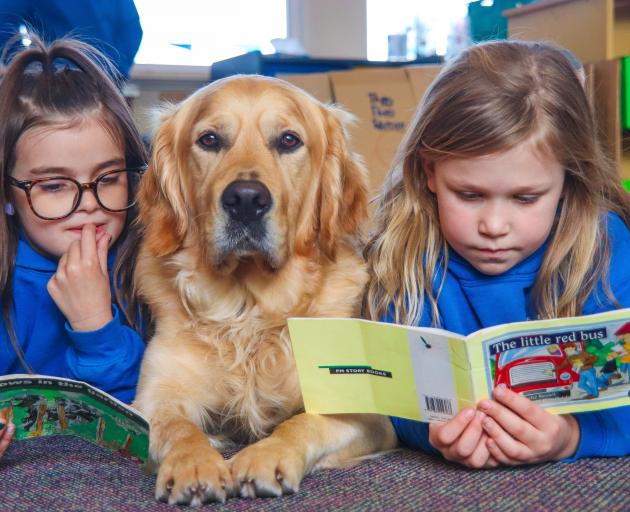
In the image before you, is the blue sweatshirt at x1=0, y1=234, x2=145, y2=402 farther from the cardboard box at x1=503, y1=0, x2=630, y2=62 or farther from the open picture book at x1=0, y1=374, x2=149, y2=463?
the cardboard box at x1=503, y1=0, x2=630, y2=62

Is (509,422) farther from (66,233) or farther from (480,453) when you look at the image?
(66,233)

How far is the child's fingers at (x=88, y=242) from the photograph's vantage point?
188 centimetres

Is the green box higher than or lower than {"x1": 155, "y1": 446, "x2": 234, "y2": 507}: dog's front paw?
higher

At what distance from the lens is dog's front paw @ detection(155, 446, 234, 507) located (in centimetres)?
129

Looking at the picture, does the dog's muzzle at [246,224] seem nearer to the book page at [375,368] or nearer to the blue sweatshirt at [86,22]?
the book page at [375,368]

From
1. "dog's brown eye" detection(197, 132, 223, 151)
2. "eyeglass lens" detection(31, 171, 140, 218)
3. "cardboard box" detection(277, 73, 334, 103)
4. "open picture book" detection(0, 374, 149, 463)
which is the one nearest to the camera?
"open picture book" detection(0, 374, 149, 463)

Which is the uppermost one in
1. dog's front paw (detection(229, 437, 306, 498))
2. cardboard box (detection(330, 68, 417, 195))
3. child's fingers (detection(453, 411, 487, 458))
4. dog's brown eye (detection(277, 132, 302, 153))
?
cardboard box (detection(330, 68, 417, 195))

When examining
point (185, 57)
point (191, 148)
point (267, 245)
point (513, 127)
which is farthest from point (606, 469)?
point (185, 57)

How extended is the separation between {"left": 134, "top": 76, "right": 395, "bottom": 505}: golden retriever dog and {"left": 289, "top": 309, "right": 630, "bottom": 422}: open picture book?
17 cm

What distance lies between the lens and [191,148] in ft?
5.96

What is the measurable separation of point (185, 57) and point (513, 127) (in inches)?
143

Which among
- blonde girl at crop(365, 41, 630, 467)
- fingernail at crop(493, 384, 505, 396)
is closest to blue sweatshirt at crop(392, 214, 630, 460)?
blonde girl at crop(365, 41, 630, 467)

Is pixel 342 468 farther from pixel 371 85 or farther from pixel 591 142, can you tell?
pixel 371 85

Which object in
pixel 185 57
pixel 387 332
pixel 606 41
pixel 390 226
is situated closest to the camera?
pixel 387 332
